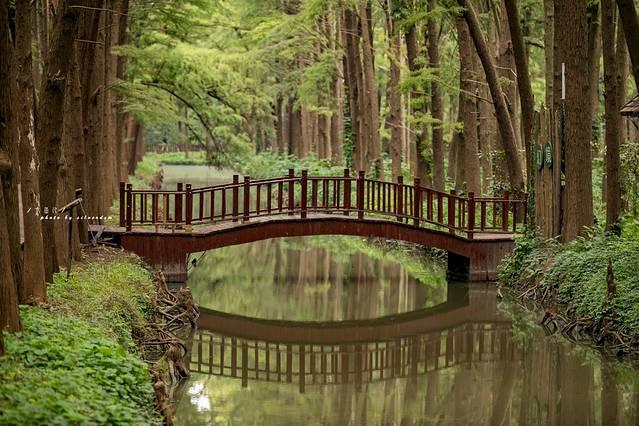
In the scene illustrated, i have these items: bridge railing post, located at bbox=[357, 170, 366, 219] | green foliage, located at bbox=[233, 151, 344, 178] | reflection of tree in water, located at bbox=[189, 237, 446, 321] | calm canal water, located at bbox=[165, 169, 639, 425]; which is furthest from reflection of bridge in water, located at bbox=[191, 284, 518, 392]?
green foliage, located at bbox=[233, 151, 344, 178]

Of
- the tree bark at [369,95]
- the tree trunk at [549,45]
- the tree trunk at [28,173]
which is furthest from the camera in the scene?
the tree bark at [369,95]

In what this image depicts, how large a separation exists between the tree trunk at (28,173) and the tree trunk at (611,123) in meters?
10.7

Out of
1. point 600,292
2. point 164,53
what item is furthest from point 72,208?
point 164,53

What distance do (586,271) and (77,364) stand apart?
10122 mm

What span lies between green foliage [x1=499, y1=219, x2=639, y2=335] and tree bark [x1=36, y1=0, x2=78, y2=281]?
26.8 feet

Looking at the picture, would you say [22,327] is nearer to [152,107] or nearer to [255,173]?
[152,107]

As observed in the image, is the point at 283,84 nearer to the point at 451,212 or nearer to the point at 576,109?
the point at 451,212

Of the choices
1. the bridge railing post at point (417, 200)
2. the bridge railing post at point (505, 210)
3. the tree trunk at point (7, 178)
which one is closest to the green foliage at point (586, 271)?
the bridge railing post at point (505, 210)

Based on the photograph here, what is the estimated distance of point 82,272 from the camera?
17125 mm

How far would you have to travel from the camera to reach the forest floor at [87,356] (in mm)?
8781

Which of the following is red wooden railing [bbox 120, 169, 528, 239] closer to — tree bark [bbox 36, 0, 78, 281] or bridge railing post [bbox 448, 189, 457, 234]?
bridge railing post [bbox 448, 189, 457, 234]

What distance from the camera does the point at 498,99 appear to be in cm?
2398

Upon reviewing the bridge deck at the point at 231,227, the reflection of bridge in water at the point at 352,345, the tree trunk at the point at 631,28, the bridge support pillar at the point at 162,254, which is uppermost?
the tree trunk at the point at 631,28

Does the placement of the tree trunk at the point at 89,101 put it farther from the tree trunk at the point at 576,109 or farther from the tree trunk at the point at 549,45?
the tree trunk at the point at 549,45
